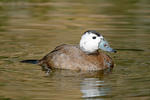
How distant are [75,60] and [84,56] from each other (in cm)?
20

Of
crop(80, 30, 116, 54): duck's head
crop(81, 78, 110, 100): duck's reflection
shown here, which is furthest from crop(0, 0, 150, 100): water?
crop(80, 30, 116, 54): duck's head

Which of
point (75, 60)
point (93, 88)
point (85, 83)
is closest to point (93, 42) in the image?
point (75, 60)

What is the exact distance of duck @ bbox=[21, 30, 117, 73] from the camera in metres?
8.65

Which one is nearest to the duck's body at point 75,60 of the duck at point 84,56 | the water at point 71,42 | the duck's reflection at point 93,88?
the duck at point 84,56

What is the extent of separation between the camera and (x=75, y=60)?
28.4ft

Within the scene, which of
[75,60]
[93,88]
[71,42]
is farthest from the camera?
[71,42]

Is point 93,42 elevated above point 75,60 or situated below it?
above

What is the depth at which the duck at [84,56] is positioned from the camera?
8.65 m

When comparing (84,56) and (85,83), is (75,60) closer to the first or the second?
(84,56)

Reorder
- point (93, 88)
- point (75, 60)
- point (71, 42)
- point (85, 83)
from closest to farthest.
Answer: point (93, 88), point (85, 83), point (75, 60), point (71, 42)

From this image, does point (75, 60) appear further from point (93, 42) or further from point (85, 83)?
point (85, 83)

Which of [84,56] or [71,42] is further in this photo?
[71,42]

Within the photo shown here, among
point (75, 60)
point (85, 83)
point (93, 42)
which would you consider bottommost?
point (85, 83)

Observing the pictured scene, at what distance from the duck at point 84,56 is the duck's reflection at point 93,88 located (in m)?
0.81
